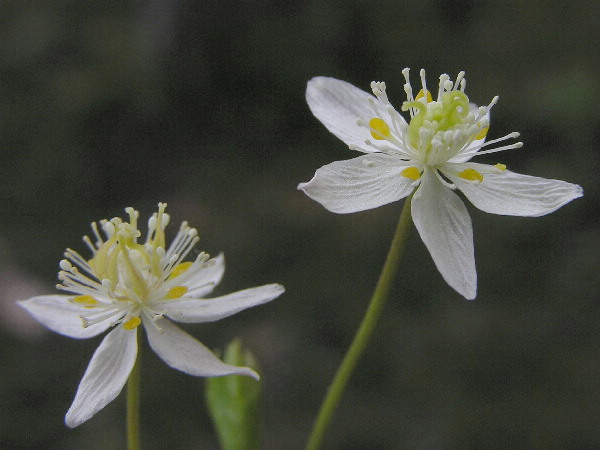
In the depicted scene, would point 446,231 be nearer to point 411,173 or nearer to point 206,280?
point 411,173

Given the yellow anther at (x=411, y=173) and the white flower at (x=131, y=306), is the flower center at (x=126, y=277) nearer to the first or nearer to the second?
the white flower at (x=131, y=306)

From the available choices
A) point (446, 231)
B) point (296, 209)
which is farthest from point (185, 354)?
point (296, 209)

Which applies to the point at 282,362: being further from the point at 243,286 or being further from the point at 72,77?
the point at 72,77

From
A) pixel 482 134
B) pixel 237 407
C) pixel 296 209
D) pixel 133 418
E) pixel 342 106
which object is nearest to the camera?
pixel 133 418

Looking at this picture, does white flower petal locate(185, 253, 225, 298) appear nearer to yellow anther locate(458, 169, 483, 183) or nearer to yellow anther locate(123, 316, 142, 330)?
yellow anther locate(123, 316, 142, 330)

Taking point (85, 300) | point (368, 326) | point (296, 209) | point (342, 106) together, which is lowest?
point (368, 326)

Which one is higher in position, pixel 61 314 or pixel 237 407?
pixel 61 314

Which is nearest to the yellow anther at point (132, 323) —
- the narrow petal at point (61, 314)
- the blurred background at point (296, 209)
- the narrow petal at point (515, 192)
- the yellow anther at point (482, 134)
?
the narrow petal at point (61, 314)
